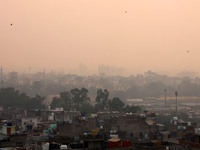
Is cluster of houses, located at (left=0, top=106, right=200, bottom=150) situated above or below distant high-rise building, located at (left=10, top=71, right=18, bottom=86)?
below

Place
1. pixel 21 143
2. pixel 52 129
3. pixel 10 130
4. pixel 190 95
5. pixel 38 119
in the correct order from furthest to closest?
pixel 190 95 < pixel 38 119 < pixel 52 129 < pixel 10 130 < pixel 21 143

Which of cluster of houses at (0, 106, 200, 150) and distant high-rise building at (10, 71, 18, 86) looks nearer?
cluster of houses at (0, 106, 200, 150)

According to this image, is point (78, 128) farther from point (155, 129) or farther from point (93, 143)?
point (93, 143)

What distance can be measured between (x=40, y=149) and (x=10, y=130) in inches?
236

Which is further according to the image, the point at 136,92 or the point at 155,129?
the point at 136,92

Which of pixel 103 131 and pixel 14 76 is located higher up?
pixel 14 76

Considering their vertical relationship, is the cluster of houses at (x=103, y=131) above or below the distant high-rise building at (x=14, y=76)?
below

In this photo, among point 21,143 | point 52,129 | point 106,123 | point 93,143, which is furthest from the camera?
point 106,123

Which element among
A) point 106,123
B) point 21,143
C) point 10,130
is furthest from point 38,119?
point 21,143

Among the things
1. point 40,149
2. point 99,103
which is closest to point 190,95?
point 99,103

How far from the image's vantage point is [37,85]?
14050 cm

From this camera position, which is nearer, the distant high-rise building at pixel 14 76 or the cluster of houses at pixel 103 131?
the cluster of houses at pixel 103 131

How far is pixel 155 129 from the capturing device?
3152 cm

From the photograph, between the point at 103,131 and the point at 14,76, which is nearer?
the point at 103,131
